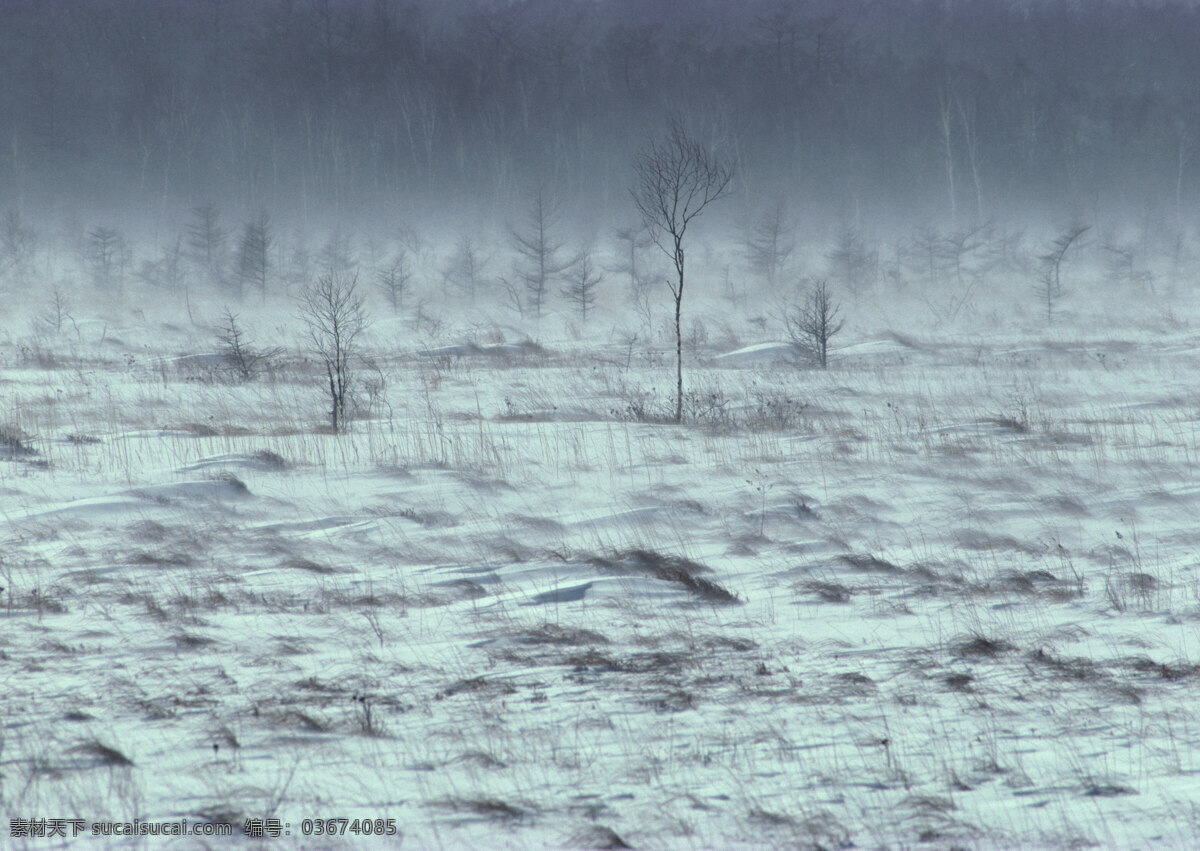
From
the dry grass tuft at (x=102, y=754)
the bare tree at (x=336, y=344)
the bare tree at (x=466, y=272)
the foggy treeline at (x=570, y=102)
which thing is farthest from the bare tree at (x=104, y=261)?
the dry grass tuft at (x=102, y=754)

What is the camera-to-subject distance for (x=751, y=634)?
491cm

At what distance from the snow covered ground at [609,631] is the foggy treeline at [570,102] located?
9058 centimetres

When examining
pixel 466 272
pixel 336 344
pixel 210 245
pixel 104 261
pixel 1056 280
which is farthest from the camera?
pixel 466 272

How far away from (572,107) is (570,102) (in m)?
0.64

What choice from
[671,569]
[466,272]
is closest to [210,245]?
[466,272]

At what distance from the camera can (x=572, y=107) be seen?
10894 cm

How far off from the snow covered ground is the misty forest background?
81.1m

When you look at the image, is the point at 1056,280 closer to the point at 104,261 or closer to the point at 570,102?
the point at 104,261

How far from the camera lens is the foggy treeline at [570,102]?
9956cm

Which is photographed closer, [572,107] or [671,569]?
[671,569]

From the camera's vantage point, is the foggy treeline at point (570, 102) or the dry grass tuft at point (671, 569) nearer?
the dry grass tuft at point (671, 569)

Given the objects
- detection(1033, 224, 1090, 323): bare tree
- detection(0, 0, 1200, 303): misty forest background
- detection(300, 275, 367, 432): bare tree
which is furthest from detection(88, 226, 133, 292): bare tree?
detection(1033, 224, 1090, 323): bare tree

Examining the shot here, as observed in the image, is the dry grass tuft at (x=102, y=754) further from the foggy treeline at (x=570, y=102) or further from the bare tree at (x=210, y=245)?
the foggy treeline at (x=570, y=102)

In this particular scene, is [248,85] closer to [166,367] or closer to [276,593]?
[166,367]
